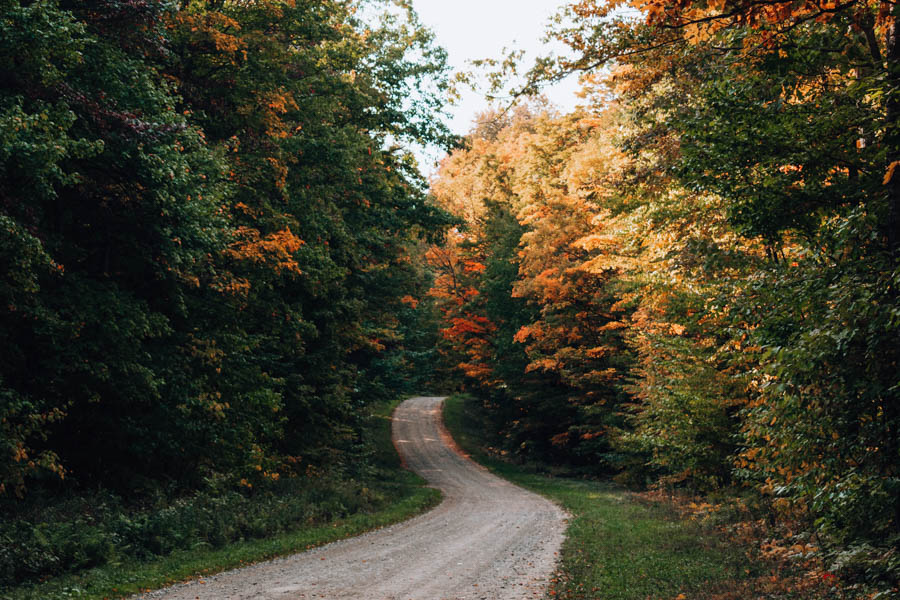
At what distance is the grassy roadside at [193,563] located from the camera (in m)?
8.57

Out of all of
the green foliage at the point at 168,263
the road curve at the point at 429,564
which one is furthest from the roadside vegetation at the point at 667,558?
the green foliage at the point at 168,263

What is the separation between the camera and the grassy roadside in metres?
8.57

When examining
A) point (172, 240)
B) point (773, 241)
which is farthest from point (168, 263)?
point (773, 241)

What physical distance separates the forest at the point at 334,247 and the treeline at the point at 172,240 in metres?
0.07

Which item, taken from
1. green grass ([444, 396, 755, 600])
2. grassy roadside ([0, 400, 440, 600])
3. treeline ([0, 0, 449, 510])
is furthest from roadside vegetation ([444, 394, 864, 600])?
treeline ([0, 0, 449, 510])

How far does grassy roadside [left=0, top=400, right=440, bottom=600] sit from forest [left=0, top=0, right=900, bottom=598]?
516 millimetres

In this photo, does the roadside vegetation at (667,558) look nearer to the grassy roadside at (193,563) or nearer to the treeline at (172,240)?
the grassy roadside at (193,563)

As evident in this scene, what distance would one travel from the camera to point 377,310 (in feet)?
93.2

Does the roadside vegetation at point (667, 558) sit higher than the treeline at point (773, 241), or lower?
lower

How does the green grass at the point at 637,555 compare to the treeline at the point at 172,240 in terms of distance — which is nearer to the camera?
the green grass at the point at 637,555

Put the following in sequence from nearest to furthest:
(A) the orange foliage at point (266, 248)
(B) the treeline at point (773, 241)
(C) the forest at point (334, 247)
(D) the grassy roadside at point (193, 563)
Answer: (B) the treeline at point (773, 241) → (C) the forest at point (334, 247) → (D) the grassy roadside at point (193, 563) → (A) the orange foliage at point (266, 248)

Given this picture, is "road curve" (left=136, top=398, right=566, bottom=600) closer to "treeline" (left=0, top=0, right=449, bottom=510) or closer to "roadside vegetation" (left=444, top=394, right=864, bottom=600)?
"roadside vegetation" (left=444, top=394, right=864, bottom=600)

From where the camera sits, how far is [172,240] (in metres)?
12.0

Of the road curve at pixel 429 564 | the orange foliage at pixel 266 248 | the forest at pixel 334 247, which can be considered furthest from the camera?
the orange foliage at pixel 266 248
